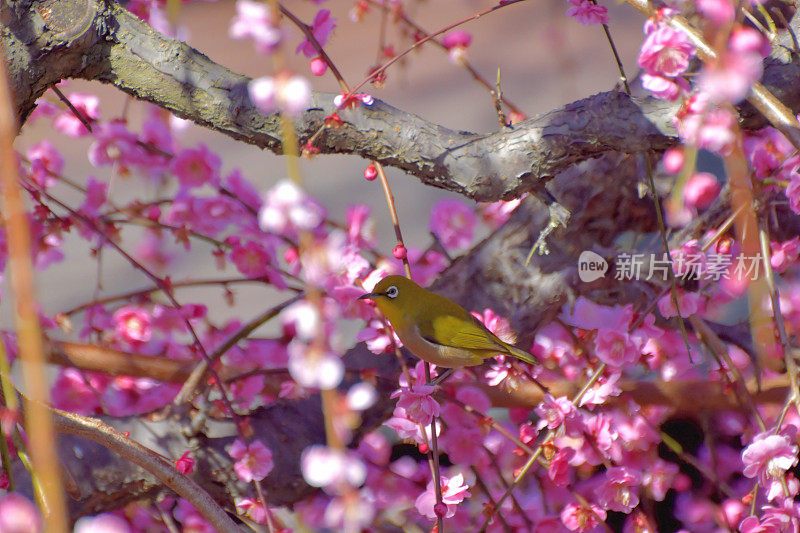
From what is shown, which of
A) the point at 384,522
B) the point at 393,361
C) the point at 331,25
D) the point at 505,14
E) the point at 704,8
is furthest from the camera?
the point at 505,14

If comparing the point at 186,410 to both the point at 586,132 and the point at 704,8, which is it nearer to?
the point at 586,132

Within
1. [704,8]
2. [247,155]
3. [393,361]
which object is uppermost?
[247,155]

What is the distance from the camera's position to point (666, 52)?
47 centimetres

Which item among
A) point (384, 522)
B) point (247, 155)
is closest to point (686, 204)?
point (384, 522)

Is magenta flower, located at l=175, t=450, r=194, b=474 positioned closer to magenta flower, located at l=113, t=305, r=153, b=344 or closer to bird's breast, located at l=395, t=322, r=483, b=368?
bird's breast, located at l=395, t=322, r=483, b=368

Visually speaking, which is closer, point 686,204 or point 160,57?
point 160,57

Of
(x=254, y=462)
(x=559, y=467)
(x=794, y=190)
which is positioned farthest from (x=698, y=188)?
(x=254, y=462)

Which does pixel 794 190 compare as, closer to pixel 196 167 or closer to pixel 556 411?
pixel 556 411

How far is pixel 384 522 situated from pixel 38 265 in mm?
576

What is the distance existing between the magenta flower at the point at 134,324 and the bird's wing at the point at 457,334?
0.49 metres

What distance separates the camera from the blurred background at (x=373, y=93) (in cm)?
170

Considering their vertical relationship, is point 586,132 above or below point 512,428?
above

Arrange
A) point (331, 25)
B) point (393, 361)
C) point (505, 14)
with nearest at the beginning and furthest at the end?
1. point (331, 25)
2. point (393, 361)
3. point (505, 14)

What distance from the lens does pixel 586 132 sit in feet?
1.89
